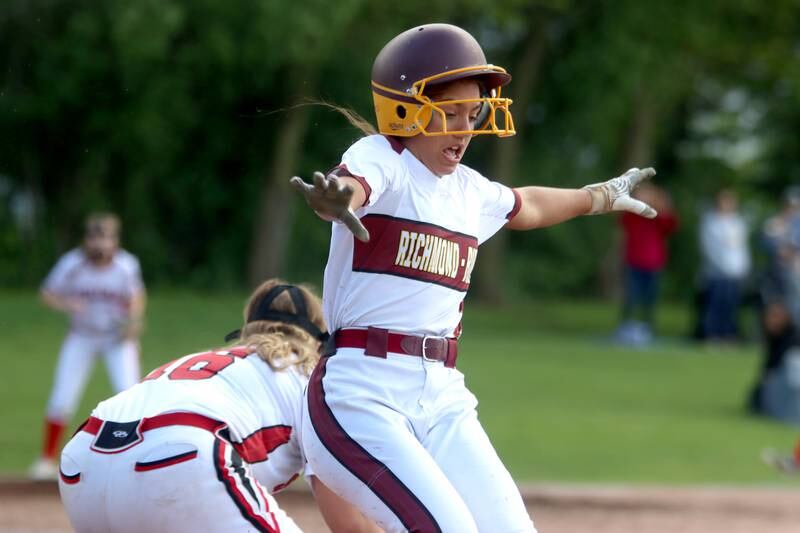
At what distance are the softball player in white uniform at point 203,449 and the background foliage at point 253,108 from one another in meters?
16.1

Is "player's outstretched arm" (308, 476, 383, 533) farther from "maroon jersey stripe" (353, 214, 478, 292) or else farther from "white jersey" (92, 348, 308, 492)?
"maroon jersey stripe" (353, 214, 478, 292)

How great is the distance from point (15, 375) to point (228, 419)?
9619mm

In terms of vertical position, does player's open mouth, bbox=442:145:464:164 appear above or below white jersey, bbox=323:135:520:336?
above

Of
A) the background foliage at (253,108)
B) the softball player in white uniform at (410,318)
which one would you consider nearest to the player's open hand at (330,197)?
the softball player in white uniform at (410,318)

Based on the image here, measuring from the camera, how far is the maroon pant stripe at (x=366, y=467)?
3.94m

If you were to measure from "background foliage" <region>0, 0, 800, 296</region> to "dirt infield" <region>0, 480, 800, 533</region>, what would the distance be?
12.6 m

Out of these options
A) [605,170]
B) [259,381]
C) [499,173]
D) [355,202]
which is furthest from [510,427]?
[605,170]

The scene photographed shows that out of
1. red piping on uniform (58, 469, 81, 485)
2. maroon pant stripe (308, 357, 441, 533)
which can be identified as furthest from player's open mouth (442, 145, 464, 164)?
red piping on uniform (58, 469, 81, 485)

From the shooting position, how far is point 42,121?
82.5 ft

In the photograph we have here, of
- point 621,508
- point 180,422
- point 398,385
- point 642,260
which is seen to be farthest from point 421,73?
point 642,260

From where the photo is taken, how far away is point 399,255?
164 inches

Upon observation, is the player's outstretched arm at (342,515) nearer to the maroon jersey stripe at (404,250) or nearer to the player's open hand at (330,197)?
the maroon jersey stripe at (404,250)

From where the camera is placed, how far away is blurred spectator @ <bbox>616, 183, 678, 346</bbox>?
19.2m

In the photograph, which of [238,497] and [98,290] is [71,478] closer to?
[238,497]
